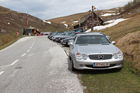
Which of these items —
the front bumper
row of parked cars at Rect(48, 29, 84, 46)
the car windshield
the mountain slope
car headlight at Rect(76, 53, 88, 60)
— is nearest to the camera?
the front bumper

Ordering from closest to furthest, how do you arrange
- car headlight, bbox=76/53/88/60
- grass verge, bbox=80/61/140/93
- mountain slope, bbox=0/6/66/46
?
grass verge, bbox=80/61/140/93 < car headlight, bbox=76/53/88/60 < mountain slope, bbox=0/6/66/46

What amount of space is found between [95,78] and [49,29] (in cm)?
12748

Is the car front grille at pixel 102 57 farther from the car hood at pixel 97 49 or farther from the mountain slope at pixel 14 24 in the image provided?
the mountain slope at pixel 14 24

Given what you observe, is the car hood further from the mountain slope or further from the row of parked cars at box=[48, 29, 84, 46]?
the mountain slope

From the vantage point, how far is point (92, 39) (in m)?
10.7

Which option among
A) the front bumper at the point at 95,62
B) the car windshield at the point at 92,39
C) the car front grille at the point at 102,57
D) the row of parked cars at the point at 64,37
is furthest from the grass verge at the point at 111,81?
the row of parked cars at the point at 64,37

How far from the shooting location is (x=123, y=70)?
9.15 meters

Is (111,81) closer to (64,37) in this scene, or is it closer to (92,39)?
(92,39)

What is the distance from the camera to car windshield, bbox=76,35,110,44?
34.3 ft

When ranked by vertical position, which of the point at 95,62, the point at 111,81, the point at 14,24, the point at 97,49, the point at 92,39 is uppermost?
the point at 14,24

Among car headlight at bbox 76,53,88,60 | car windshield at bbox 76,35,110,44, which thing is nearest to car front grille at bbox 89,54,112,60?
car headlight at bbox 76,53,88,60

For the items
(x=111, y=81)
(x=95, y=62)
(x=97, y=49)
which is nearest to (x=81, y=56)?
(x=95, y=62)

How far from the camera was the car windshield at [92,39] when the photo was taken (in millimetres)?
10456

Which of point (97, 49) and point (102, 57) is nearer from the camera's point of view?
point (102, 57)
